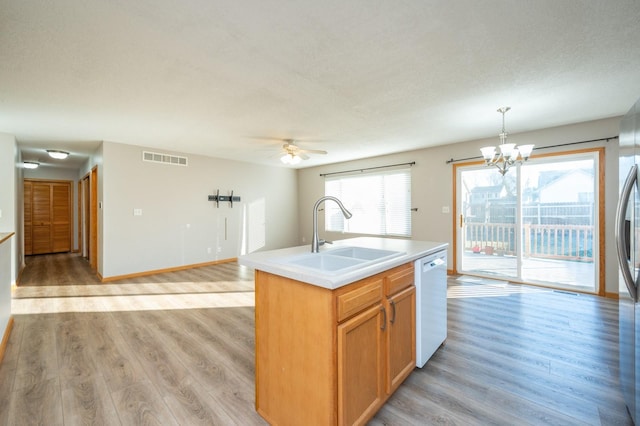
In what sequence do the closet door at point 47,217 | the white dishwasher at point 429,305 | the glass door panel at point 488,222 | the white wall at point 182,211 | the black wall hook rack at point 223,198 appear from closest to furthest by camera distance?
the white dishwasher at point 429,305, the glass door panel at point 488,222, the white wall at point 182,211, the black wall hook rack at point 223,198, the closet door at point 47,217

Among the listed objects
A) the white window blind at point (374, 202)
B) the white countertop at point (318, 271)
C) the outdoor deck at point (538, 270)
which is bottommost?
the outdoor deck at point (538, 270)

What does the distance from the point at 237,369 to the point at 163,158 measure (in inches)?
183

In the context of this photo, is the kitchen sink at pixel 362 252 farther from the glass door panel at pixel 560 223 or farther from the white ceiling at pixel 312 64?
the glass door panel at pixel 560 223

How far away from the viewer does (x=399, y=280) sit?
1792mm

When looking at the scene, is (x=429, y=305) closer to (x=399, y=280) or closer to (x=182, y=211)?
(x=399, y=280)

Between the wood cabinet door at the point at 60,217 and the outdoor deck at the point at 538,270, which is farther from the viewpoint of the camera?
the wood cabinet door at the point at 60,217

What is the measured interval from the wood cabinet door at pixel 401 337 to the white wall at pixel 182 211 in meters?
5.04

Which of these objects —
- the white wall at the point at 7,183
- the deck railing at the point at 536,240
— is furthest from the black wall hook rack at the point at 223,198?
the deck railing at the point at 536,240

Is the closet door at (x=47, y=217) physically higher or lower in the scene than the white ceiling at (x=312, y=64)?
lower

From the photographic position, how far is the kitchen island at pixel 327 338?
1.30 meters

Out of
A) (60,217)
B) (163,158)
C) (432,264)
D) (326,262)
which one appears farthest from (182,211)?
(432,264)

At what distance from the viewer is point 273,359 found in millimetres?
1541

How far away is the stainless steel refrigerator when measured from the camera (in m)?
1.47

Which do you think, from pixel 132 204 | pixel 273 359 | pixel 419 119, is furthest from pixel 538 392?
pixel 132 204
